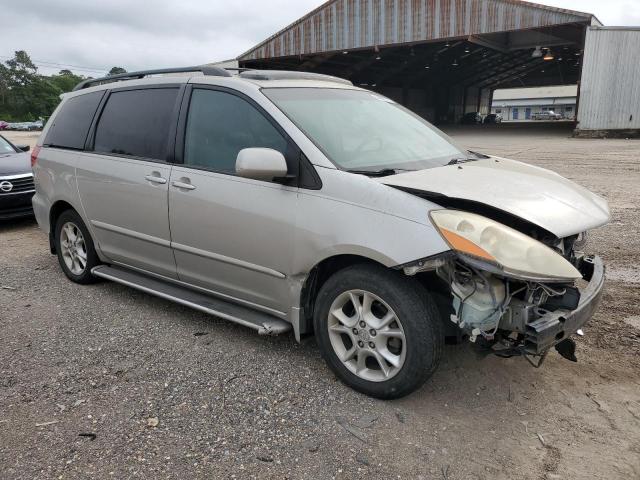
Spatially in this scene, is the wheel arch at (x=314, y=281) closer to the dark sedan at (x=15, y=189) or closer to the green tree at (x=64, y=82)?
the dark sedan at (x=15, y=189)

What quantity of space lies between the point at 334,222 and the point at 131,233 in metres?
2.02

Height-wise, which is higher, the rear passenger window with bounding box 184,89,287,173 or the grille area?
the rear passenger window with bounding box 184,89,287,173

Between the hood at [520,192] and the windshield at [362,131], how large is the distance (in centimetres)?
27

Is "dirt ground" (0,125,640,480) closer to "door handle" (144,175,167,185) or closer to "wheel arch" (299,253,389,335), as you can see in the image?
"wheel arch" (299,253,389,335)

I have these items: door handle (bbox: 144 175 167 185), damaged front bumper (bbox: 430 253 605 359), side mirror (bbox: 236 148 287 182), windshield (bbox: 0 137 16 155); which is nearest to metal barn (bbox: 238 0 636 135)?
windshield (bbox: 0 137 16 155)

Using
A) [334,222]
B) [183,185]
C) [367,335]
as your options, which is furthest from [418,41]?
[367,335]

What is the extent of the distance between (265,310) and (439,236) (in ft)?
4.48

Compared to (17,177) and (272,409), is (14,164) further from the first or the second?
(272,409)

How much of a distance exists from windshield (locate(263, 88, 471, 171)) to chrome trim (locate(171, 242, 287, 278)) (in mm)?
787

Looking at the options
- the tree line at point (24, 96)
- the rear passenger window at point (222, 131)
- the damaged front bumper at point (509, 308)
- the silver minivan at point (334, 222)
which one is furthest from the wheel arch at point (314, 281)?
the tree line at point (24, 96)

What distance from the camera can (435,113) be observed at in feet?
172

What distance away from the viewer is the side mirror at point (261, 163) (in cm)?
303

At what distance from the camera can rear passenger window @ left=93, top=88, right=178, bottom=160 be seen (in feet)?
13.0

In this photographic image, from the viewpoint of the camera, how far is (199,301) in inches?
147
